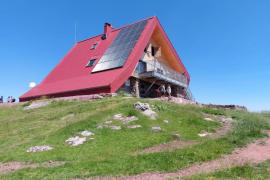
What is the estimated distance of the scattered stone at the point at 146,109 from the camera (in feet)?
54.1

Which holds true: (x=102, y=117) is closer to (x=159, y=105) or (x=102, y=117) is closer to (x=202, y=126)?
(x=159, y=105)

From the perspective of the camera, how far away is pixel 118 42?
1183 inches

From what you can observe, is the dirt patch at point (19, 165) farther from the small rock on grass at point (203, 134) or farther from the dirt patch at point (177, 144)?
the small rock on grass at point (203, 134)

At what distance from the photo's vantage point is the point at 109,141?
12680 millimetres

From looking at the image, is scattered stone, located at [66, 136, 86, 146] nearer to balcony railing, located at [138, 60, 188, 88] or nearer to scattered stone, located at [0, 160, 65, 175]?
scattered stone, located at [0, 160, 65, 175]

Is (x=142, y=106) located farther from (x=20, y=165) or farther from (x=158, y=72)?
(x=158, y=72)

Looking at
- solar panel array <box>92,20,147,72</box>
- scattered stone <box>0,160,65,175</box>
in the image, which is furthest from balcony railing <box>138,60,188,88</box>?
scattered stone <box>0,160,65,175</box>

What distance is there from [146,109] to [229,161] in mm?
8125

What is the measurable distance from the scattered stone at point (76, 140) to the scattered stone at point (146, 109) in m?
4.68

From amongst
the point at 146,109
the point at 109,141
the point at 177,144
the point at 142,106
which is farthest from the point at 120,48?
the point at 177,144

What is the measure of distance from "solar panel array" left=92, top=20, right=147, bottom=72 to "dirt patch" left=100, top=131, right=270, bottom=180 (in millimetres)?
16283

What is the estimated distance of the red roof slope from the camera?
2430 cm

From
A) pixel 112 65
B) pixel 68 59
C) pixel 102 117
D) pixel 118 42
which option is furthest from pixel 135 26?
pixel 102 117

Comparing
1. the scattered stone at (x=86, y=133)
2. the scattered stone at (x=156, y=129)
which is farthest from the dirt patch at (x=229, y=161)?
the scattered stone at (x=86, y=133)
